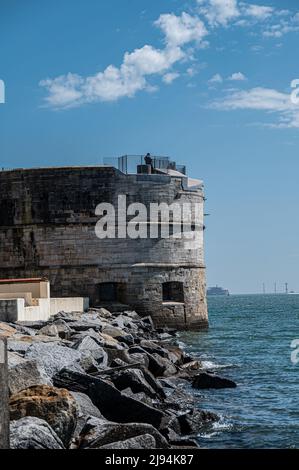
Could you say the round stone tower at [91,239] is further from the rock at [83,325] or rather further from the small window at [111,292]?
Result: the rock at [83,325]

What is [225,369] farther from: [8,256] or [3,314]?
[8,256]

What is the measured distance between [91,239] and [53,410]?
16.8 meters

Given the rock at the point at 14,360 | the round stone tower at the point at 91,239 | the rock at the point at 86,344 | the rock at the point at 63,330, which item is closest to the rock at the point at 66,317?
the rock at the point at 63,330

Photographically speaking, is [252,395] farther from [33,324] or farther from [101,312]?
[101,312]

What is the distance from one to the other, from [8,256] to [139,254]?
4302mm

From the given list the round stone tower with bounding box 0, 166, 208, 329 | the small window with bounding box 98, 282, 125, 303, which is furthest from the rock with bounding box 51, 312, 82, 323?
the small window with bounding box 98, 282, 125, 303

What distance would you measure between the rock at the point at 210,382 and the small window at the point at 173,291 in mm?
11096

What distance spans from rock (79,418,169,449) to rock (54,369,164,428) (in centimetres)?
115

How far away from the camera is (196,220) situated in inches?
1002

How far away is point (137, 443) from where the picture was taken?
23.1ft

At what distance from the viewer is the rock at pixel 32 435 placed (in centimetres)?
632

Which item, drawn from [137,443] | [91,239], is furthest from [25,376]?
[91,239]
